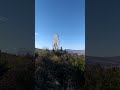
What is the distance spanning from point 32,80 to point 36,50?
76 cm

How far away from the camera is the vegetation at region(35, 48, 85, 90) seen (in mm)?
7871

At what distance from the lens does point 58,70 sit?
7918 millimetres

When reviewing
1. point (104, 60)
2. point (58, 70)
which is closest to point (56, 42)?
point (58, 70)

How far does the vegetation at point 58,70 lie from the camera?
7871mm

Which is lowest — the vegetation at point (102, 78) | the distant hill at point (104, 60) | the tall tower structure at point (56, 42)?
the vegetation at point (102, 78)

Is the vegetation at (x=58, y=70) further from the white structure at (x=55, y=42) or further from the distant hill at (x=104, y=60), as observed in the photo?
the distant hill at (x=104, y=60)

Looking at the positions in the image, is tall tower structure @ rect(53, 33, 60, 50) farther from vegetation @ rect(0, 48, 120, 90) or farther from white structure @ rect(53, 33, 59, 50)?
vegetation @ rect(0, 48, 120, 90)

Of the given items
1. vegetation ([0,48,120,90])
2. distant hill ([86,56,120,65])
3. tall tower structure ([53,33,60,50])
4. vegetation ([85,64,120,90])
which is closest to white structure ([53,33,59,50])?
tall tower structure ([53,33,60,50])

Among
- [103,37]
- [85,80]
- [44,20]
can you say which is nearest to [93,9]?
[103,37]

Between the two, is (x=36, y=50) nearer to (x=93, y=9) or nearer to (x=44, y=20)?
(x=44, y=20)

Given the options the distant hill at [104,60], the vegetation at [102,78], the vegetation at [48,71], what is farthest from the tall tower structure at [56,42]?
the vegetation at [102,78]

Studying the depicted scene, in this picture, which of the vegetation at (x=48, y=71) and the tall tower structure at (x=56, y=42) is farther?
the tall tower structure at (x=56, y=42)

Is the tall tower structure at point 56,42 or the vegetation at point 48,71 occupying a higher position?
the tall tower structure at point 56,42

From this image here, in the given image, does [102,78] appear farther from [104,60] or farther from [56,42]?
[56,42]
